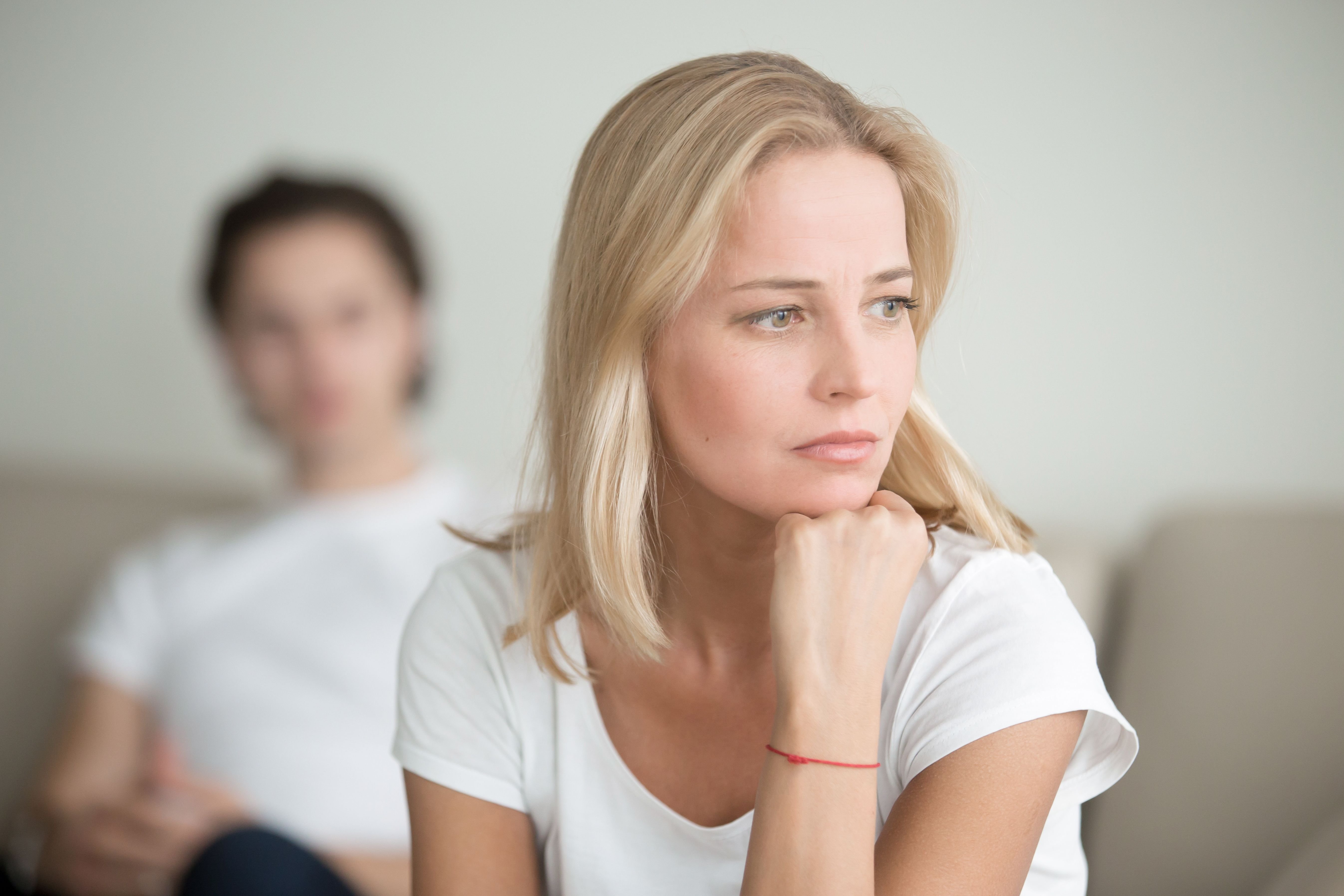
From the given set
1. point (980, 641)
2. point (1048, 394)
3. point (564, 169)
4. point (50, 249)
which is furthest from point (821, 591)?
point (50, 249)

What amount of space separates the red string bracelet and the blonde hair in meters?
0.22

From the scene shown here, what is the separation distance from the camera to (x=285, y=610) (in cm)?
191

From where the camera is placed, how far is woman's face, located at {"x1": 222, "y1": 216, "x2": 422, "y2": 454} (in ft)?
6.41

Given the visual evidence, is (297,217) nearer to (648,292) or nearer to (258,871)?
(258,871)

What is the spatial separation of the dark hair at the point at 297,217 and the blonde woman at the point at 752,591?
1047mm

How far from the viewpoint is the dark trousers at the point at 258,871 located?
1319 mm

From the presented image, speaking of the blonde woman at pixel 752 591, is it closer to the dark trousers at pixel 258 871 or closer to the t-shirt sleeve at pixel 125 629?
the dark trousers at pixel 258 871

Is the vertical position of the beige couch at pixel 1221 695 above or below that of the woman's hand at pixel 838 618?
below

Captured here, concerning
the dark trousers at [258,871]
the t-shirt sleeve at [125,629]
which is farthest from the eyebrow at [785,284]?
the t-shirt sleeve at [125,629]

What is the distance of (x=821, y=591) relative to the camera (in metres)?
0.91

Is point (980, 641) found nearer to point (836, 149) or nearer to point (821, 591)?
point (821, 591)

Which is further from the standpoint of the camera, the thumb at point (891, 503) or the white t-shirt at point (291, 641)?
the white t-shirt at point (291, 641)

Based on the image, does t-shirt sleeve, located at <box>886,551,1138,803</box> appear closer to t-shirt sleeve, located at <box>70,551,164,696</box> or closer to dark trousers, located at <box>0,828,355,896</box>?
dark trousers, located at <box>0,828,355,896</box>

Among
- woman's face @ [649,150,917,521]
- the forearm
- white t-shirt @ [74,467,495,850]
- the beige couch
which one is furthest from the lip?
white t-shirt @ [74,467,495,850]
